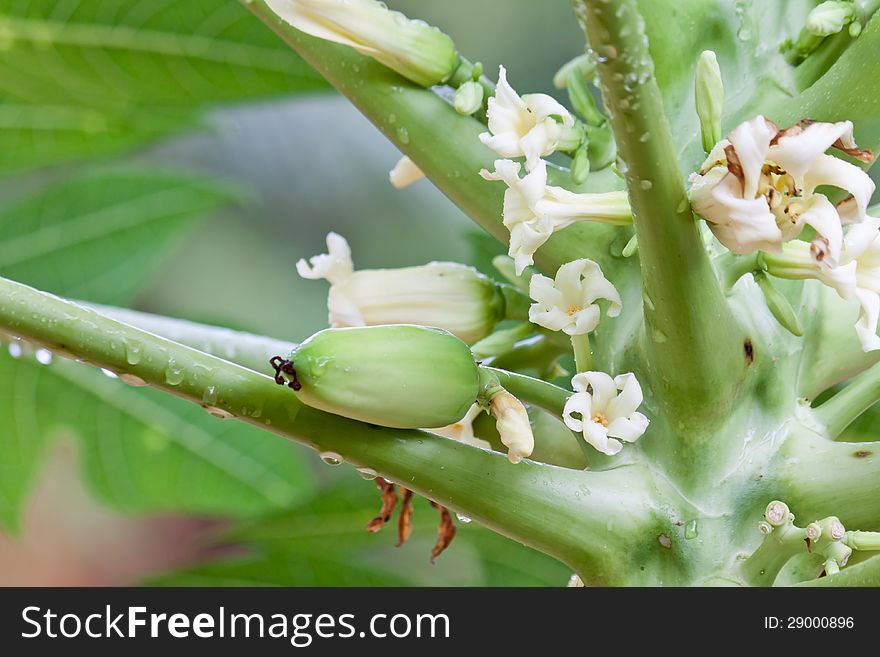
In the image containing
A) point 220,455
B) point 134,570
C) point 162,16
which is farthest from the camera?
point 134,570

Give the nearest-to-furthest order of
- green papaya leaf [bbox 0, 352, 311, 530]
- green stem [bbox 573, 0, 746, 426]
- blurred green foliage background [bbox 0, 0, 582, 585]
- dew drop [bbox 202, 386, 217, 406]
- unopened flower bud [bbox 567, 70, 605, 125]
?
green stem [bbox 573, 0, 746, 426] → dew drop [bbox 202, 386, 217, 406] → unopened flower bud [bbox 567, 70, 605, 125] → blurred green foliage background [bbox 0, 0, 582, 585] → green papaya leaf [bbox 0, 352, 311, 530]

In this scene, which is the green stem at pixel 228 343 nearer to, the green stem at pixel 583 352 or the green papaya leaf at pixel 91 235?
the green stem at pixel 583 352

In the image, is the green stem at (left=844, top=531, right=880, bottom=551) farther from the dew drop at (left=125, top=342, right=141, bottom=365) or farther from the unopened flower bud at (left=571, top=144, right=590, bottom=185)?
the dew drop at (left=125, top=342, right=141, bottom=365)

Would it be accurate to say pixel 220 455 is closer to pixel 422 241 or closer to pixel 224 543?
pixel 224 543

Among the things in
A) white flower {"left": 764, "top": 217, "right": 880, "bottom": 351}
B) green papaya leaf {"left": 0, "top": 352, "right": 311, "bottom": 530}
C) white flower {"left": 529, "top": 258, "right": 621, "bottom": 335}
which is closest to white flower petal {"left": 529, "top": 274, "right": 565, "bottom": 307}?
white flower {"left": 529, "top": 258, "right": 621, "bottom": 335}

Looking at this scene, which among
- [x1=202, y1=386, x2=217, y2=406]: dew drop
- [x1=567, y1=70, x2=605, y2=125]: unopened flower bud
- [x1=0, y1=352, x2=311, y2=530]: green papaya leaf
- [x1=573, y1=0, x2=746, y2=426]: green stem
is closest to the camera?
[x1=573, y1=0, x2=746, y2=426]: green stem

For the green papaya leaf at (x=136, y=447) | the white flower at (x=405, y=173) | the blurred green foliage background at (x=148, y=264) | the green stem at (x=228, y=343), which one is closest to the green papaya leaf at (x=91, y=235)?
the blurred green foliage background at (x=148, y=264)

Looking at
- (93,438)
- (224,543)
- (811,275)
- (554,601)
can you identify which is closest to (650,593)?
(554,601)
